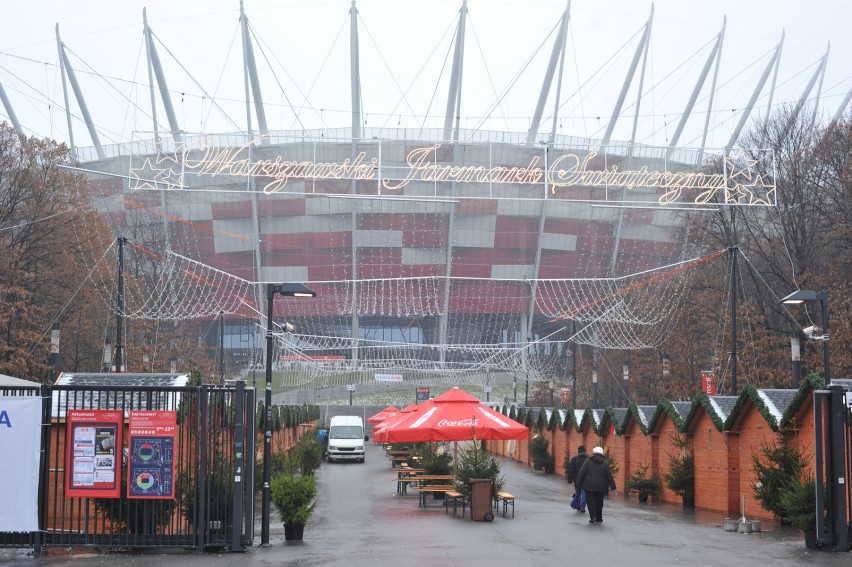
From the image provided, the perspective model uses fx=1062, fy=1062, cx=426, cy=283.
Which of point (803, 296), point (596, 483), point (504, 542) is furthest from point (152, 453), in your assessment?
point (803, 296)

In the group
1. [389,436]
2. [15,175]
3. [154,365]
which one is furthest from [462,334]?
[389,436]

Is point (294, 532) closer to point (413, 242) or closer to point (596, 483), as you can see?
point (596, 483)

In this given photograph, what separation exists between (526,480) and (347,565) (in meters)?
25.6

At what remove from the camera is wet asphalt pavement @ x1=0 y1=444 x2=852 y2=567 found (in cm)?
1502

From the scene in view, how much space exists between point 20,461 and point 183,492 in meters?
2.44

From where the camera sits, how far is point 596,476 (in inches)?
847

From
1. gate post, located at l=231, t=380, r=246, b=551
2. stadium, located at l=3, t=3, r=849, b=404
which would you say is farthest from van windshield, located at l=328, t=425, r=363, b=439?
gate post, located at l=231, t=380, r=246, b=551

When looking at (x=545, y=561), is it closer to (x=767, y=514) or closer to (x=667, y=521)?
(x=667, y=521)

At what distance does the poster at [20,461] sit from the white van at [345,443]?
39.1 metres

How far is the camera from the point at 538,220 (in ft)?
258

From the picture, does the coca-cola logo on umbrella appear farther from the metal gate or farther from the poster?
the poster

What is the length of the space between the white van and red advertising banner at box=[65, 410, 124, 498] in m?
38.9

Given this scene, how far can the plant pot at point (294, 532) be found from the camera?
18031 mm

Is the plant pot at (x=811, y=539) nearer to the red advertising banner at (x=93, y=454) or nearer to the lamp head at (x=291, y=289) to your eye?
the lamp head at (x=291, y=289)
